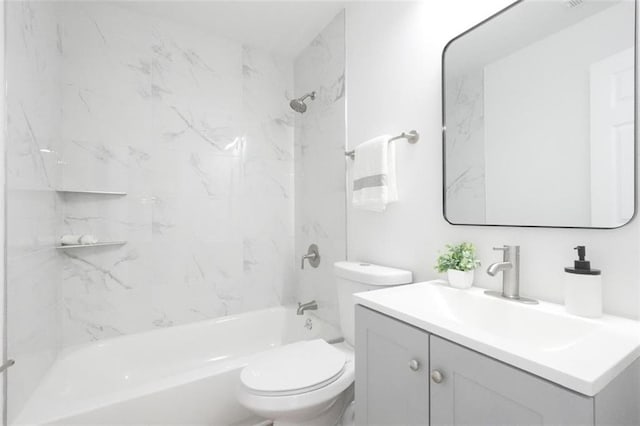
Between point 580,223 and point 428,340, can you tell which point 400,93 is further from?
point 428,340

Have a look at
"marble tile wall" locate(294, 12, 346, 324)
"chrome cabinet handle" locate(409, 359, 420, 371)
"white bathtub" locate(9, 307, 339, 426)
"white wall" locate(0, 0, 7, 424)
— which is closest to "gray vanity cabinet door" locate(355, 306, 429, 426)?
"chrome cabinet handle" locate(409, 359, 420, 371)

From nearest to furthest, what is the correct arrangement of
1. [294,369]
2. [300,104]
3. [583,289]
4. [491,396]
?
[491,396] → [583,289] → [294,369] → [300,104]

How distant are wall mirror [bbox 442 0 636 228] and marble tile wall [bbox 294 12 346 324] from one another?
32.2 inches

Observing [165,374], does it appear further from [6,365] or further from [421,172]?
[421,172]

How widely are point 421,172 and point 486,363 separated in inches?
34.5

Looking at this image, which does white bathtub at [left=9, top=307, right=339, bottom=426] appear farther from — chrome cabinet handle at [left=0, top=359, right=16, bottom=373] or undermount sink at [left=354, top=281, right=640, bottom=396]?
undermount sink at [left=354, top=281, right=640, bottom=396]

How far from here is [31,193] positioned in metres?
1.27

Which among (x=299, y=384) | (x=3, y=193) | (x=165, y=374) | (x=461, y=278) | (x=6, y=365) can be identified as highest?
(x=3, y=193)

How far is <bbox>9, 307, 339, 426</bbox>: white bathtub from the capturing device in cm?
119

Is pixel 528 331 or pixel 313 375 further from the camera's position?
pixel 313 375

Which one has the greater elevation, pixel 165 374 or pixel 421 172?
pixel 421 172

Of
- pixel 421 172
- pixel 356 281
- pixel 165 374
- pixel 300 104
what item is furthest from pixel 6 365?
pixel 300 104

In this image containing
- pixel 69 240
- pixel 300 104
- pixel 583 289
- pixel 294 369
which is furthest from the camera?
pixel 300 104

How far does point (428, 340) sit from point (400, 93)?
1.14 m
